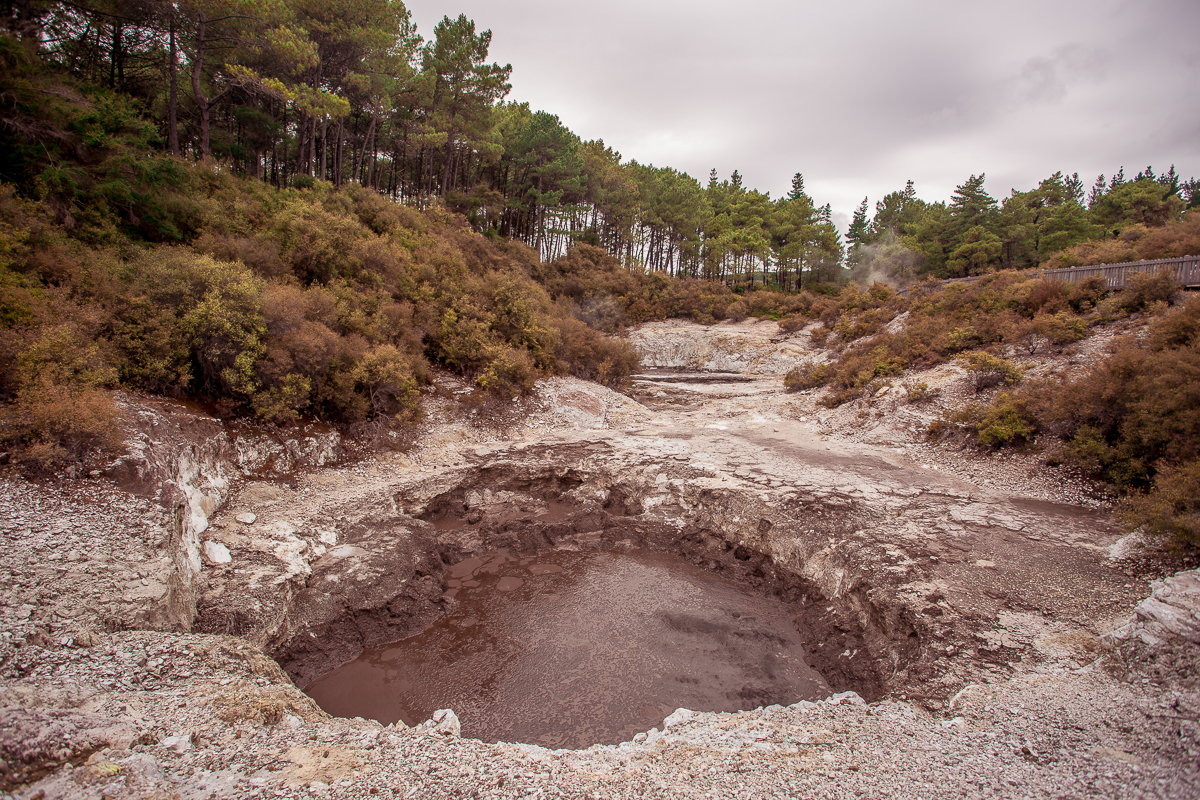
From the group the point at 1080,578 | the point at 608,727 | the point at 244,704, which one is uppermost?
the point at 1080,578

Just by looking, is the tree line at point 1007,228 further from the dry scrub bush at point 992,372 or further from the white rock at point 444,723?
the white rock at point 444,723

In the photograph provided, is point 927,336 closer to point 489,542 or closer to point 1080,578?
point 1080,578

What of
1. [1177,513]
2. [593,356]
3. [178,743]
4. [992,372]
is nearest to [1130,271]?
[992,372]

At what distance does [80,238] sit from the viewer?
11.5 m

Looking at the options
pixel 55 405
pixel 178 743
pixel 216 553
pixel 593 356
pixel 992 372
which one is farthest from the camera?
pixel 593 356

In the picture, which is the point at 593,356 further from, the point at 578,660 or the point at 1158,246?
the point at 1158,246

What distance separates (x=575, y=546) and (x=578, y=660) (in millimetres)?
3470

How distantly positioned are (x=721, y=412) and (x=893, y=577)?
533 inches

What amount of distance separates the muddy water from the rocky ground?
590 mm

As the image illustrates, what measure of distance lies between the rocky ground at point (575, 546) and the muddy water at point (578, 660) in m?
0.59

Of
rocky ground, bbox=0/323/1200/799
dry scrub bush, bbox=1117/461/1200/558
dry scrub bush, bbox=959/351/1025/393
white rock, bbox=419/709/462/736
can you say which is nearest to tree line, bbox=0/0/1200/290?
rocky ground, bbox=0/323/1200/799

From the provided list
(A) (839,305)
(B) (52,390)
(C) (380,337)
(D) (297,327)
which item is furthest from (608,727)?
(A) (839,305)

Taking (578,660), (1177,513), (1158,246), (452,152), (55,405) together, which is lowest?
(578,660)

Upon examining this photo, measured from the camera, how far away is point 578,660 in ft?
23.7
